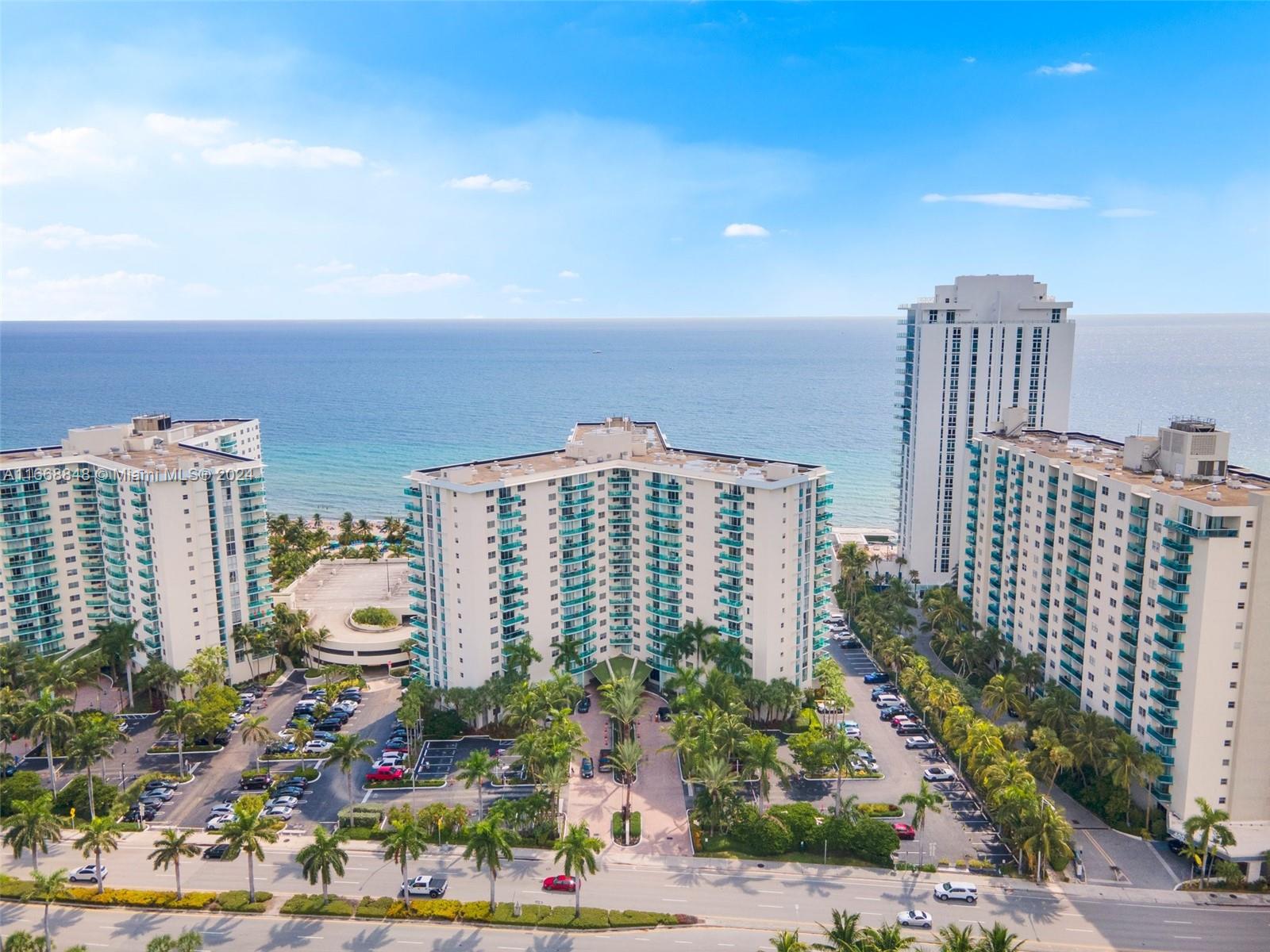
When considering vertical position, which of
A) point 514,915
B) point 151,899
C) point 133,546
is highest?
point 133,546

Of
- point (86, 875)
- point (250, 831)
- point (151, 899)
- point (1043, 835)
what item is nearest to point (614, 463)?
point (250, 831)

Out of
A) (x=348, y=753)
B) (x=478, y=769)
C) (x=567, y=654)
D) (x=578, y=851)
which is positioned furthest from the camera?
(x=567, y=654)

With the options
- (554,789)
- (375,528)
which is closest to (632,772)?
(554,789)

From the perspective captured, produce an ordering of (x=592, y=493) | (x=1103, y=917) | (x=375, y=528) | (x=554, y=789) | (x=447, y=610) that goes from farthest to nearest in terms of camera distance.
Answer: (x=375, y=528), (x=592, y=493), (x=447, y=610), (x=554, y=789), (x=1103, y=917)

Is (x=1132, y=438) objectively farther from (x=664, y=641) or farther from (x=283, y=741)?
(x=283, y=741)

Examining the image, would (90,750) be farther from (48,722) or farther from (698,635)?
(698,635)

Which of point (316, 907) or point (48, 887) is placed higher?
point (48, 887)

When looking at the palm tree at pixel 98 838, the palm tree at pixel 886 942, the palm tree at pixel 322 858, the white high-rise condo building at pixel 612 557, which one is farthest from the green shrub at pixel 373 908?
the palm tree at pixel 886 942
